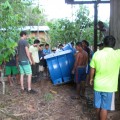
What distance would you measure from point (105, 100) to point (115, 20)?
110 inches

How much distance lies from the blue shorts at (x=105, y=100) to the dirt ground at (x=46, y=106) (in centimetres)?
87

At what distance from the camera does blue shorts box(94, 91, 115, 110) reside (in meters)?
5.05

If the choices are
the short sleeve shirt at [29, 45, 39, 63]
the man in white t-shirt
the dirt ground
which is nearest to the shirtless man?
the dirt ground

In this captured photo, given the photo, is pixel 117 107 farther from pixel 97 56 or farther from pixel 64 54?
pixel 64 54

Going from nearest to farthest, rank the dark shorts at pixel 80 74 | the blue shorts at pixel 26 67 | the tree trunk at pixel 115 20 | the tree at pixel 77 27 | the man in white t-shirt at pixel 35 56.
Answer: the tree trunk at pixel 115 20
the dark shorts at pixel 80 74
the blue shorts at pixel 26 67
the man in white t-shirt at pixel 35 56
the tree at pixel 77 27

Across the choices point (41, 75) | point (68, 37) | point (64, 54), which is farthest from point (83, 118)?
point (68, 37)

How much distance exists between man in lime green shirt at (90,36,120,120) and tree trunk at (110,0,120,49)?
1.98 meters

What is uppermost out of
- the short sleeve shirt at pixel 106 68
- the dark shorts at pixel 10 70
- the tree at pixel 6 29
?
the tree at pixel 6 29

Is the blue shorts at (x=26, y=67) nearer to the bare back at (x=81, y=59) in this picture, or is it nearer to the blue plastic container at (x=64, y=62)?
the bare back at (x=81, y=59)

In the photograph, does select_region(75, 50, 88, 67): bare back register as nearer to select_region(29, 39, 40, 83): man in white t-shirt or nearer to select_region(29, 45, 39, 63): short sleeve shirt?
select_region(29, 39, 40, 83): man in white t-shirt

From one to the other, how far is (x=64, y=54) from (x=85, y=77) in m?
1.59

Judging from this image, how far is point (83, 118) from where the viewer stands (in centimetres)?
606

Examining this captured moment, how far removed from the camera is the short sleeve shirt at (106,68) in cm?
496

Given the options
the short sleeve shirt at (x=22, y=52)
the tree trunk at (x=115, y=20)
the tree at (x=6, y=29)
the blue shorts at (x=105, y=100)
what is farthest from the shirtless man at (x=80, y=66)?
the blue shorts at (x=105, y=100)
